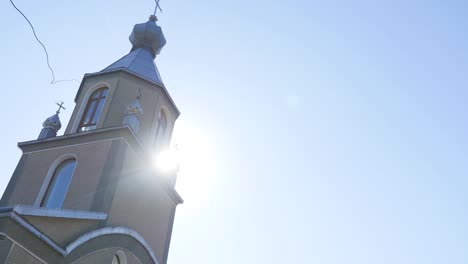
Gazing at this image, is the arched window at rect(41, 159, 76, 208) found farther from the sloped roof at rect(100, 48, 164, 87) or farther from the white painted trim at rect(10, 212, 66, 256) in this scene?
the sloped roof at rect(100, 48, 164, 87)

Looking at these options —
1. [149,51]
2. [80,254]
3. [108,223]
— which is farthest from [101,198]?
[149,51]

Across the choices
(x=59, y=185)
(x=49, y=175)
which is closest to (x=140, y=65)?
(x=49, y=175)

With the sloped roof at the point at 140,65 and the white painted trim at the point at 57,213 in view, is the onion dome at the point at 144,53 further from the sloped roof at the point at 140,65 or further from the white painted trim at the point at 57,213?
the white painted trim at the point at 57,213

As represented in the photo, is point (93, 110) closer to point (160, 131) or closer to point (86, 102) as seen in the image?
point (86, 102)

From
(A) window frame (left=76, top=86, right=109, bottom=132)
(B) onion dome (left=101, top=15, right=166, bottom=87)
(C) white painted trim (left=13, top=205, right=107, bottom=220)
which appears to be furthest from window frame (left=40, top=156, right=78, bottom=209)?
(B) onion dome (left=101, top=15, right=166, bottom=87)

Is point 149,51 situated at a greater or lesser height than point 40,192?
greater

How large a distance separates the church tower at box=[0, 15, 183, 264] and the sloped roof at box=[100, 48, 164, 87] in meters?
0.05

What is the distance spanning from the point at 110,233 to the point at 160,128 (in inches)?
199

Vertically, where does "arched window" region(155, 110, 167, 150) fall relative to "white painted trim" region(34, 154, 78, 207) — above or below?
above

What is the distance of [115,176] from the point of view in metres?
14.7

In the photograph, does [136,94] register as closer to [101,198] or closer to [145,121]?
[145,121]

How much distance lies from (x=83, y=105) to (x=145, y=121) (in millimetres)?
2105

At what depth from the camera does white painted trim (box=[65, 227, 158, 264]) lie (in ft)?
41.4

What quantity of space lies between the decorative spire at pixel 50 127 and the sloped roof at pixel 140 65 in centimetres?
220
